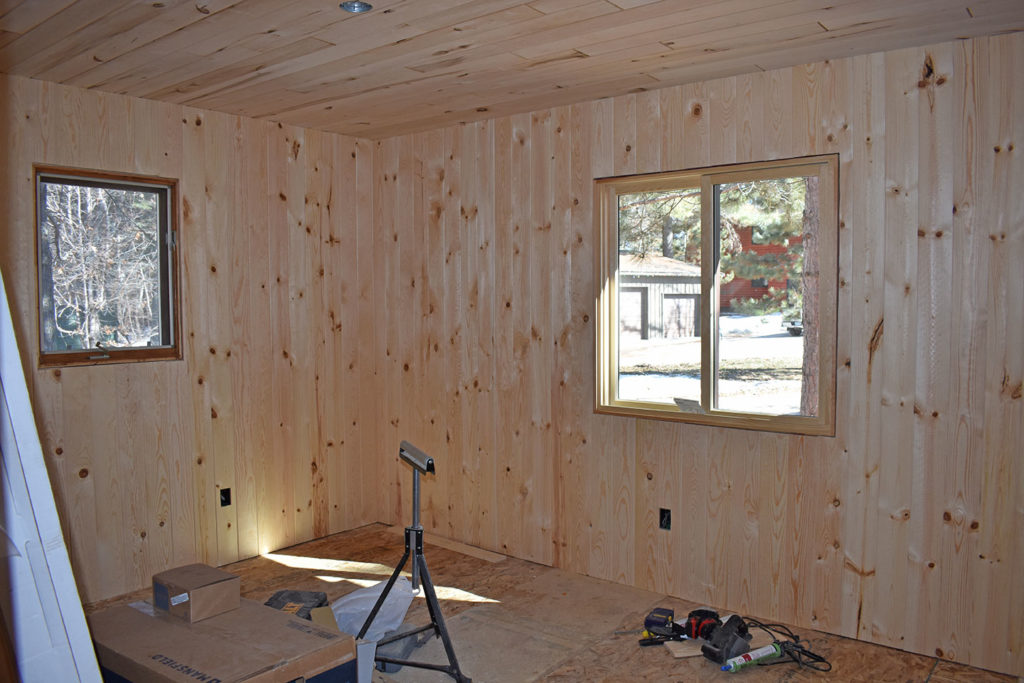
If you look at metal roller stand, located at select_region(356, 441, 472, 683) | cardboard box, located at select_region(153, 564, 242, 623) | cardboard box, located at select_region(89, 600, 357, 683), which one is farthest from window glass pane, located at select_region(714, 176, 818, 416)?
cardboard box, located at select_region(153, 564, 242, 623)

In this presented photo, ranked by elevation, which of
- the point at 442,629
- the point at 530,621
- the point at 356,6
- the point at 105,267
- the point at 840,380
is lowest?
the point at 530,621

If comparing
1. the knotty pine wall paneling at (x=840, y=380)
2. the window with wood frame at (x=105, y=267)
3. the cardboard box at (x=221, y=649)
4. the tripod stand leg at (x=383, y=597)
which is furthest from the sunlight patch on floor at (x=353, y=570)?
the cardboard box at (x=221, y=649)

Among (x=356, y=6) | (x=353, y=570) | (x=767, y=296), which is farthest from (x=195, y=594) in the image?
(x=767, y=296)

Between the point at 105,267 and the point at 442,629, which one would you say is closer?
the point at 442,629

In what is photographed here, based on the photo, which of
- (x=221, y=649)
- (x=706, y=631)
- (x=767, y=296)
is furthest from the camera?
(x=767, y=296)

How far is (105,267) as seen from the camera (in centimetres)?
390

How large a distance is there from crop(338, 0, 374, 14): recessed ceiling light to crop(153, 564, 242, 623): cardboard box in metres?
1.95

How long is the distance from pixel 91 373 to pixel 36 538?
257 centimetres

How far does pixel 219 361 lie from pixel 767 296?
9.55 feet

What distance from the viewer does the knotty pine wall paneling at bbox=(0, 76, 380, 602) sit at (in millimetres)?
3693

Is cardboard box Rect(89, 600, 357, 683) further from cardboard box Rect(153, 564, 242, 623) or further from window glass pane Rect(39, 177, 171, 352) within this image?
window glass pane Rect(39, 177, 171, 352)

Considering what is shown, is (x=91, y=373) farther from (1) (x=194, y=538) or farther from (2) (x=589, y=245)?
(2) (x=589, y=245)

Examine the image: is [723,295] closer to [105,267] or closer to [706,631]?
[706,631]

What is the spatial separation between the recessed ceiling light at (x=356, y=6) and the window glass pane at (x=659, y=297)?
178 cm
